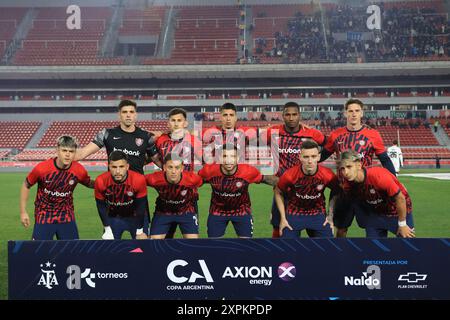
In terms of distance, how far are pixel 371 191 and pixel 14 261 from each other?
414 cm

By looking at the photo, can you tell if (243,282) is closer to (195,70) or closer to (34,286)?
(34,286)

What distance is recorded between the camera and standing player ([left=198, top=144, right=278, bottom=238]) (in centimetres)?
685

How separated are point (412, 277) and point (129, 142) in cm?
403

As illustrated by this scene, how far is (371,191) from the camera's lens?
21.2ft

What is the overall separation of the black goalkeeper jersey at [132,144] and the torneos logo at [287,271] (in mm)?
2840

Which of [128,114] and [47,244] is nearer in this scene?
[47,244]

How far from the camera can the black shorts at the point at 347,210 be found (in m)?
6.75

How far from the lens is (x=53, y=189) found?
6664 millimetres

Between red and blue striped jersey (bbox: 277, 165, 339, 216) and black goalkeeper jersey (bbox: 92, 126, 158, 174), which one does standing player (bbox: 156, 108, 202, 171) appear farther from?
red and blue striped jersey (bbox: 277, 165, 339, 216)

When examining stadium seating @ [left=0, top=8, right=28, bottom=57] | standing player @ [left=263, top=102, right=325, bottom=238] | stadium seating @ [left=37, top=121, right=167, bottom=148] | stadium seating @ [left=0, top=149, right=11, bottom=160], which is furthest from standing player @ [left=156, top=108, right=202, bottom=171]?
stadium seating @ [left=0, top=8, right=28, bottom=57]

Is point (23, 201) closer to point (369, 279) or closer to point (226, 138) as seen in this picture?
point (226, 138)

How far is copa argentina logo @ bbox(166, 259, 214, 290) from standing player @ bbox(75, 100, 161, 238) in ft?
6.48

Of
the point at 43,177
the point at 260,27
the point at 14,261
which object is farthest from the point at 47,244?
the point at 260,27

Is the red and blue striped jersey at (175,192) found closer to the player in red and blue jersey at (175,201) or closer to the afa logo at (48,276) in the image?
the player in red and blue jersey at (175,201)
